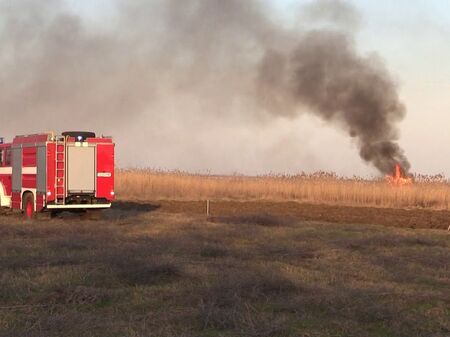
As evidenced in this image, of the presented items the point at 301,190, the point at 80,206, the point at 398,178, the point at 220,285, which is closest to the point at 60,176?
the point at 80,206

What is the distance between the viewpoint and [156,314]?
7211 millimetres

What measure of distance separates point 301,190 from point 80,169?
15.5 metres

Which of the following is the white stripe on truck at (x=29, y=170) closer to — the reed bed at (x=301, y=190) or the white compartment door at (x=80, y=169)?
the white compartment door at (x=80, y=169)

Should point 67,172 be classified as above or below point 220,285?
above

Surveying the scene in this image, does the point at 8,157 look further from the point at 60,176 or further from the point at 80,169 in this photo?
the point at 80,169

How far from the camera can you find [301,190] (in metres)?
33.2

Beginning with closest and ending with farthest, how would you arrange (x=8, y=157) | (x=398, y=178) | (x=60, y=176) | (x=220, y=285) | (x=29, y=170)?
(x=220, y=285), (x=60, y=176), (x=29, y=170), (x=8, y=157), (x=398, y=178)

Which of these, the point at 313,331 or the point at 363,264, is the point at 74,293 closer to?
the point at 313,331

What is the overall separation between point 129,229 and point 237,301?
9.46 m

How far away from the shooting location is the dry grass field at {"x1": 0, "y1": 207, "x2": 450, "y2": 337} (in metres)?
6.70

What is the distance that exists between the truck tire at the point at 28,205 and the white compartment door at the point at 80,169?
1792 mm

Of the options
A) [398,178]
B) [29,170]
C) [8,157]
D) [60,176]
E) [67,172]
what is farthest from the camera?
[398,178]

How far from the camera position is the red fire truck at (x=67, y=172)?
65.6 feet

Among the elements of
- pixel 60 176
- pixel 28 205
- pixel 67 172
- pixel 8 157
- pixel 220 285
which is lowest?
pixel 220 285
